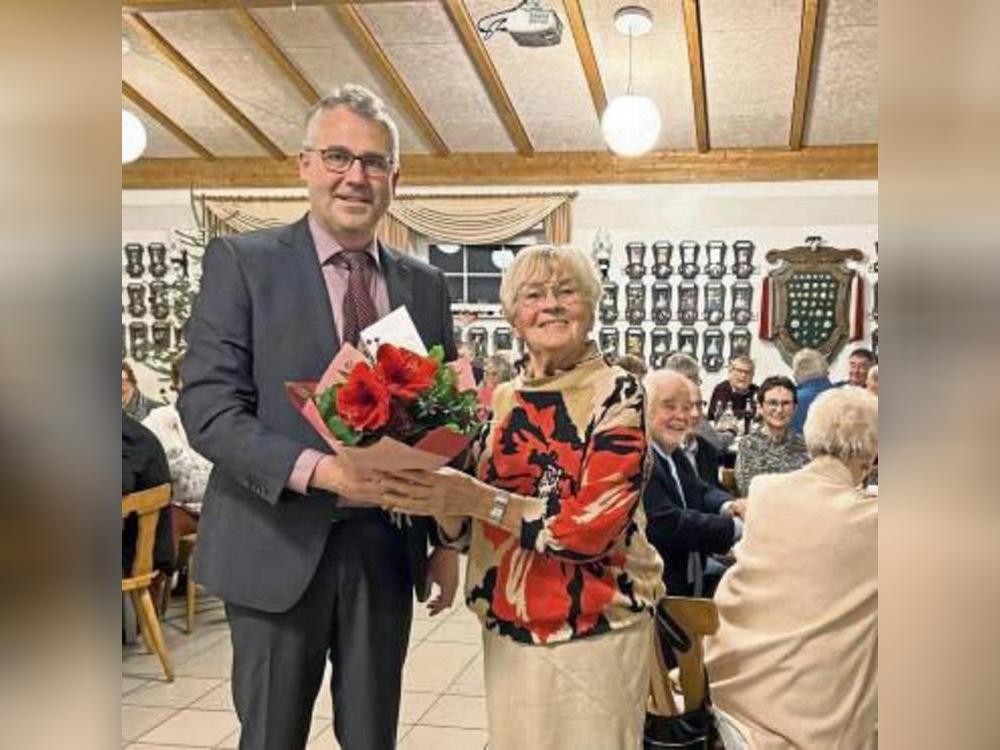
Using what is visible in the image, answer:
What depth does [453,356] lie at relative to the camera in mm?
1724

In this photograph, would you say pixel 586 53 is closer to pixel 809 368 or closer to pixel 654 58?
pixel 654 58

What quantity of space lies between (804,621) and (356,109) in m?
1.39

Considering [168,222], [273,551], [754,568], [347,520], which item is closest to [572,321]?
[347,520]

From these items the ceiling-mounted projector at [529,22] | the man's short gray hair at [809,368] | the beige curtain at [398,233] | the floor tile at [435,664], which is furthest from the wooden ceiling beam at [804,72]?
the floor tile at [435,664]

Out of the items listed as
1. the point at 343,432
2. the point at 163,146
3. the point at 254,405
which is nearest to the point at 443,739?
the point at 254,405

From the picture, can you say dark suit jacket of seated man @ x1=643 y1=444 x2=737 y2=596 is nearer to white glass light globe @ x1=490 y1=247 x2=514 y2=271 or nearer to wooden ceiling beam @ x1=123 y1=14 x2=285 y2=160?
wooden ceiling beam @ x1=123 y1=14 x2=285 y2=160

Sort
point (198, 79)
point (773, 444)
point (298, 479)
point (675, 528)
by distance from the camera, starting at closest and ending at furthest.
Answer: point (298, 479), point (675, 528), point (773, 444), point (198, 79)

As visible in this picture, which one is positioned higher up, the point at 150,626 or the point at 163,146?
the point at 163,146

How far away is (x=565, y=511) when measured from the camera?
1.58 metres

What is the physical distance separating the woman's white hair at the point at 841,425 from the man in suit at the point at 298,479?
1.05 m

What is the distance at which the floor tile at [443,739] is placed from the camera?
10.8ft

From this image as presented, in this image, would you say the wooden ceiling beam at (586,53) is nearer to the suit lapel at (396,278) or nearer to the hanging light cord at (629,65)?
the hanging light cord at (629,65)
